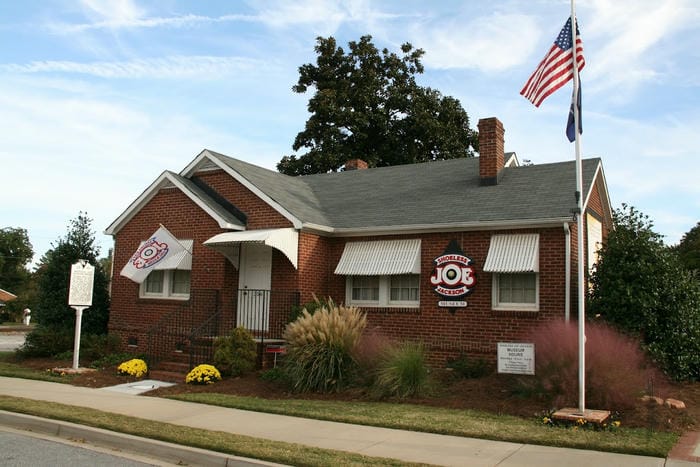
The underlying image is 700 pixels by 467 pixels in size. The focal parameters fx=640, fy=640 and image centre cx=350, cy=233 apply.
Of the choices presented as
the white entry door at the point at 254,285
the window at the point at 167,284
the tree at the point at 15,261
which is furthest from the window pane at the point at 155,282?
the tree at the point at 15,261

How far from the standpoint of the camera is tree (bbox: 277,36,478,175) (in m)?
30.9

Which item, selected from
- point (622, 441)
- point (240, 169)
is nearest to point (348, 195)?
point (240, 169)

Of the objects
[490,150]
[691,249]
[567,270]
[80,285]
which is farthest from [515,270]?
[691,249]

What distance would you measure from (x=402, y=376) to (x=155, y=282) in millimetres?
8643

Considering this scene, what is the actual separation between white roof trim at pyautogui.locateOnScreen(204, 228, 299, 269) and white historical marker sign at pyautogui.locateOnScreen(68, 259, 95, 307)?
286 cm

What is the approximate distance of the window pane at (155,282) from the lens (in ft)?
55.6

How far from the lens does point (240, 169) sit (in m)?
16.5

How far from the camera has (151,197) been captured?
17.2 m

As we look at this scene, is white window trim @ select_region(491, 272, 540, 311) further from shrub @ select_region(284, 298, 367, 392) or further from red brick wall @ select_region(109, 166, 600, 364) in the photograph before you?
shrub @ select_region(284, 298, 367, 392)

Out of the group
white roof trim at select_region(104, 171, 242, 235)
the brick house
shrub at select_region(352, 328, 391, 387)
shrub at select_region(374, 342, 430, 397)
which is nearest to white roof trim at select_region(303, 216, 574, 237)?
the brick house

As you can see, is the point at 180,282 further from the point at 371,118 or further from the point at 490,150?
the point at 371,118

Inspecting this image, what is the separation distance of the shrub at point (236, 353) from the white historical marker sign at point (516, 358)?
521 cm

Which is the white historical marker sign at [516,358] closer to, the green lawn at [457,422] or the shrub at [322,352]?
the green lawn at [457,422]

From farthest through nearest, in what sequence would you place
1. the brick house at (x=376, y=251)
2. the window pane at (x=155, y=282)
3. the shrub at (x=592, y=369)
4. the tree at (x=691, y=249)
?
the tree at (x=691, y=249), the window pane at (x=155, y=282), the brick house at (x=376, y=251), the shrub at (x=592, y=369)
